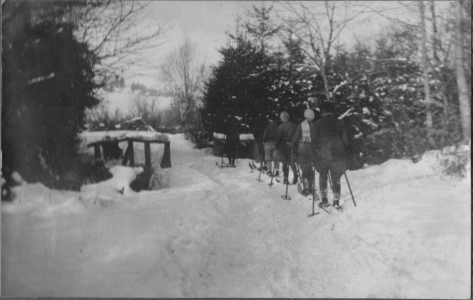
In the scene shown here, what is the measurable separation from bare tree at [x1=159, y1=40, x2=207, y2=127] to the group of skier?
0.33 meters

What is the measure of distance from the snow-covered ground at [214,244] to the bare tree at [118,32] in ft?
2.43

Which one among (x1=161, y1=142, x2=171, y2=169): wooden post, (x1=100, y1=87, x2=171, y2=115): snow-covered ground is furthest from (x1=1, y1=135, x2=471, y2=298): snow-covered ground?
(x1=100, y1=87, x2=171, y2=115): snow-covered ground

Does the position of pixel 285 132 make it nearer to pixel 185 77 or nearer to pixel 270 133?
pixel 270 133

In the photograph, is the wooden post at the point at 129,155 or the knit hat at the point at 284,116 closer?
the wooden post at the point at 129,155

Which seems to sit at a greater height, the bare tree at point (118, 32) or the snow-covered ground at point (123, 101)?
the bare tree at point (118, 32)

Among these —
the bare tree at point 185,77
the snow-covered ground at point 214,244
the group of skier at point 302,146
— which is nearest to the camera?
the snow-covered ground at point 214,244

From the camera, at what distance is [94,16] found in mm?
2252

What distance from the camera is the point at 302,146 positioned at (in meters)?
2.50

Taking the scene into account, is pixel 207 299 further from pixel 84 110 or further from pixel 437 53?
pixel 437 53

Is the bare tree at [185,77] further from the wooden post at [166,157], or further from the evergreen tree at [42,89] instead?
the evergreen tree at [42,89]

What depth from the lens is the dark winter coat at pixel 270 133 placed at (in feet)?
7.59

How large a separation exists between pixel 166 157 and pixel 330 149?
144 centimetres

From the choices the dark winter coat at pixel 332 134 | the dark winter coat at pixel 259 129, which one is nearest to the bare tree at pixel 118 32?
the dark winter coat at pixel 259 129

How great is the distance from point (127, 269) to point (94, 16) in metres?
1.87
